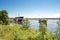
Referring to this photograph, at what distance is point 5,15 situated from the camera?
145 ft

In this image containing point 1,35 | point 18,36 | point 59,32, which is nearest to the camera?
point 59,32

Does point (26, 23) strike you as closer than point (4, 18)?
Yes

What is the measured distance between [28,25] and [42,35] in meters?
14.8

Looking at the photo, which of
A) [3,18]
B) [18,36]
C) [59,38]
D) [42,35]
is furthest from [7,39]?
[3,18]

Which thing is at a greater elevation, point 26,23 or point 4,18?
point 4,18

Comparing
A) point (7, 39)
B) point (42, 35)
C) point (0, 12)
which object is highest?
point (0, 12)

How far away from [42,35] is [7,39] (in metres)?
8.12

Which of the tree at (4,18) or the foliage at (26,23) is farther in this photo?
the tree at (4,18)

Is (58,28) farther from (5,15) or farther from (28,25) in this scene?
(5,15)

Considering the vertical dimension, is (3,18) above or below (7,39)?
above

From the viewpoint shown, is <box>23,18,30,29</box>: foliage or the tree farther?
the tree

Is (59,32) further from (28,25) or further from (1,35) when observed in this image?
(28,25)

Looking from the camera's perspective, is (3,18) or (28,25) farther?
(3,18)

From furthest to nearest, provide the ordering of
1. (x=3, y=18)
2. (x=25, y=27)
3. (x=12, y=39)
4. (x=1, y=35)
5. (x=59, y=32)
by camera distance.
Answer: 1. (x=3, y=18)
2. (x=25, y=27)
3. (x=1, y=35)
4. (x=12, y=39)
5. (x=59, y=32)
